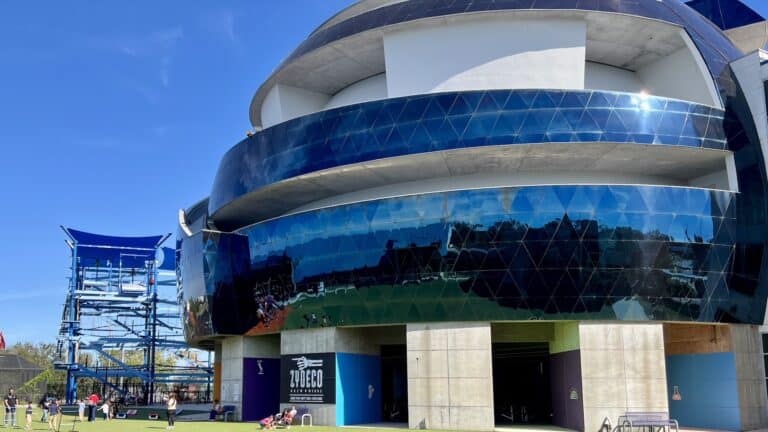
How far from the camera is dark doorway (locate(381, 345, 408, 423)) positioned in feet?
123

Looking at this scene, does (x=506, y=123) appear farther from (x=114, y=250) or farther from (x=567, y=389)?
(x=114, y=250)

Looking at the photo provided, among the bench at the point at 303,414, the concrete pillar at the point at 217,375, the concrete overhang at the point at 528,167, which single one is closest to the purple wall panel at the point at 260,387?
the concrete pillar at the point at 217,375

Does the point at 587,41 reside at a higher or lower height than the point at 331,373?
higher

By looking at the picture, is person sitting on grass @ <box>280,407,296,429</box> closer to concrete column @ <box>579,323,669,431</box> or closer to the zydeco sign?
the zydeco sign

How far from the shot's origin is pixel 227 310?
3688 centimetres

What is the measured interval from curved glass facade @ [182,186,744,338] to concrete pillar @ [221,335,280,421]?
27.9ft

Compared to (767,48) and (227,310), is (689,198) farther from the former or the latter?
(227,310)

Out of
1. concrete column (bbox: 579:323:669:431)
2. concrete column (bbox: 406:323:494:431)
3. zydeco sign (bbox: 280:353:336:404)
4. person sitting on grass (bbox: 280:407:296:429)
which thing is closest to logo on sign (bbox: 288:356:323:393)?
zydeco sign (bbox: 280:353:336:404)

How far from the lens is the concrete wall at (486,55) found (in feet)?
103

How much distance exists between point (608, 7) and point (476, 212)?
10870mm

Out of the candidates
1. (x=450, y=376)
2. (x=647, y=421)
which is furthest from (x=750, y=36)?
(x=450, y=376)

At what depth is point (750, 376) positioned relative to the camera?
29.2 metres

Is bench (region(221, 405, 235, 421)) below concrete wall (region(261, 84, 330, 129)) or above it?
below

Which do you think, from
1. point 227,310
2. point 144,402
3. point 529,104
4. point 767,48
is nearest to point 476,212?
point 529,104
